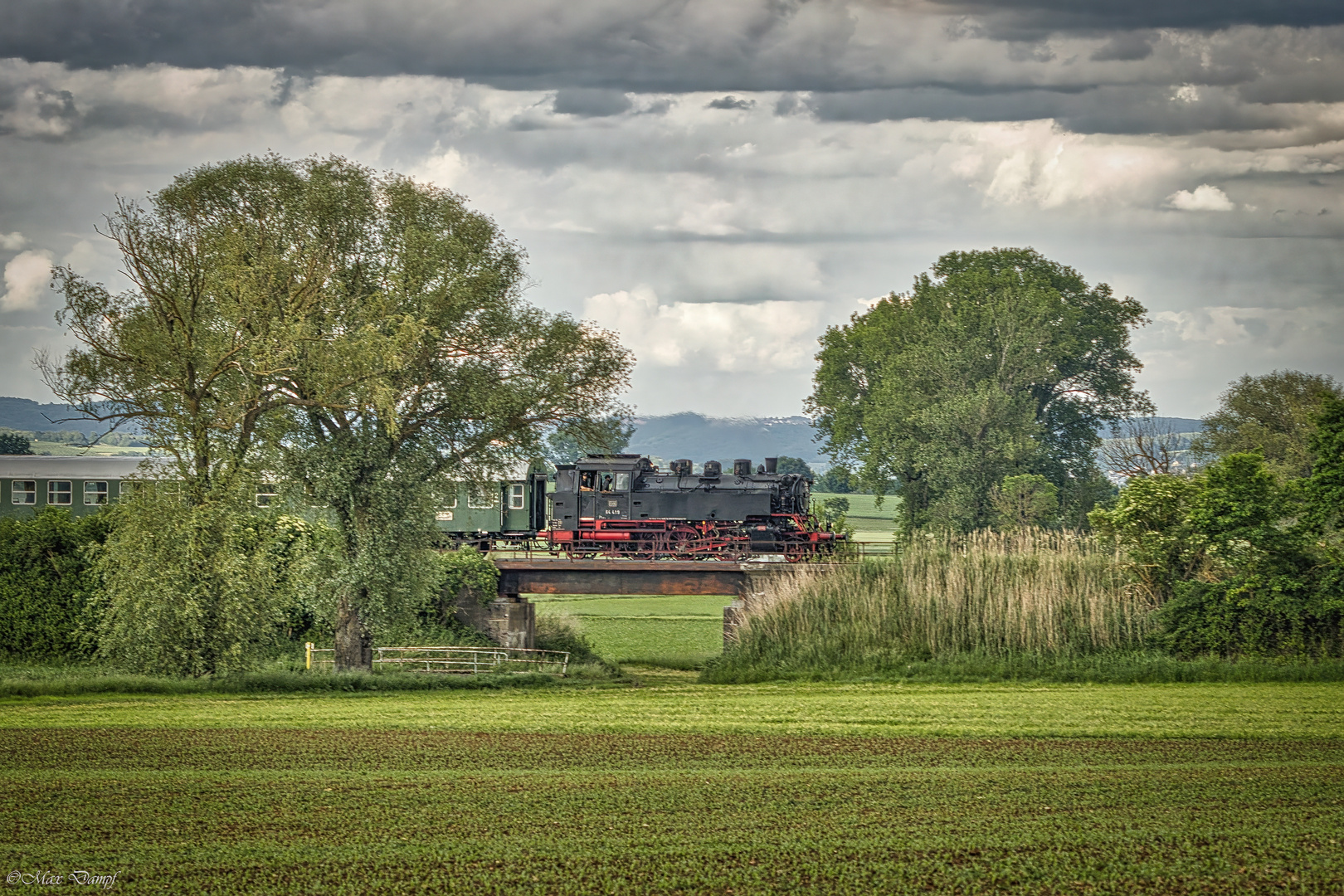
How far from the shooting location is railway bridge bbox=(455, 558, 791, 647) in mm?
32344

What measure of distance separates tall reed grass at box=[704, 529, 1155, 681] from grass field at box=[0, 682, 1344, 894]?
5.35m

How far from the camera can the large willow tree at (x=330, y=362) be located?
952 inches

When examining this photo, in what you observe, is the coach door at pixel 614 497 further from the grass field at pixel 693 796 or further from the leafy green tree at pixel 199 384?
the grass field at pixel 693 796

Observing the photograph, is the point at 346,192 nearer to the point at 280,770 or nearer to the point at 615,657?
the point at 615,657

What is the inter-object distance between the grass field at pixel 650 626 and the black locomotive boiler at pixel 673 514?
3353mm

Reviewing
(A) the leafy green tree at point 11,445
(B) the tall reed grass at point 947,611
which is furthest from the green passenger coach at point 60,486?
(A) the leafy green tree at point 11,445

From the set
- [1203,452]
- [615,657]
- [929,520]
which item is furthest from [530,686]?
[1203,452]

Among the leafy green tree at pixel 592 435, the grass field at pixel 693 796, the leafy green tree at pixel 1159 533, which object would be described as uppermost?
the leafy green tree at pixel 592 435

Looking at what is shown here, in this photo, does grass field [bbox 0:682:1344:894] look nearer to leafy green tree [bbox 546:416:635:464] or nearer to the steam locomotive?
leafy green tree [bbox 546:416:635:464]

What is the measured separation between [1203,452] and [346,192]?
46070 mm

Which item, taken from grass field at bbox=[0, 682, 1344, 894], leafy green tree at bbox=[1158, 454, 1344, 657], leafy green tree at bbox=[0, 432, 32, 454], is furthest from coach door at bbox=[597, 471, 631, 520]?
leafy green tree at bbox=[0, 432, 32, 454]

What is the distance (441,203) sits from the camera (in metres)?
29.2

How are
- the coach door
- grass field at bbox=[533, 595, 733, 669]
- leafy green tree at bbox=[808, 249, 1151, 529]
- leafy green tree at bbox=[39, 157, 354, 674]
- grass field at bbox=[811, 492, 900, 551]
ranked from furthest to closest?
1. grass field at bbox=[811, 492, 900, 551]
2. leafy green tree at bbox=[808, 249, 1151, 529]
3. the coach door
4. grass field at bbox=[533, 595, 733, 669]
5. leafy green tree at bbox=[39, 157, 354, 674]

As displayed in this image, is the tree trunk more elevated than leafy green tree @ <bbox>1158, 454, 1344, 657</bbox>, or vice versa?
leafy green tree @ <bbox>1158, 454, 1344, 657</bbox>
